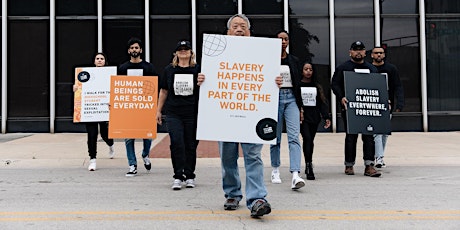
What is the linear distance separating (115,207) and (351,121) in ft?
12.3

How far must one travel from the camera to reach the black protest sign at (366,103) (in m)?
7.02

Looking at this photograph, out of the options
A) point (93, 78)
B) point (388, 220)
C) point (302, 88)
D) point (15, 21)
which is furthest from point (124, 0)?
point (388, 220)

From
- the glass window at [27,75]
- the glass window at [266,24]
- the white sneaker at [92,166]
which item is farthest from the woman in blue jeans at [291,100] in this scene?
the glass window at [27,75]

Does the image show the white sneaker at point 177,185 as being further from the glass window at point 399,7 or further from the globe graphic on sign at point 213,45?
the glass window at point 399,7

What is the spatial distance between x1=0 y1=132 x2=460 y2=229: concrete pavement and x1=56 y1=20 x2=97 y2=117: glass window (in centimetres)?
536

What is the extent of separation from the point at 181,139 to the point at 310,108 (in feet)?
6.84

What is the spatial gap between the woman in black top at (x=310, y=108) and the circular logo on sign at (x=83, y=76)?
12.3ft

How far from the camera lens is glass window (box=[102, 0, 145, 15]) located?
49.9 feet

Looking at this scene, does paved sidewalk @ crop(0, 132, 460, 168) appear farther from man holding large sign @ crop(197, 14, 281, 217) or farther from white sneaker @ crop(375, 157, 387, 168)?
man holding large sign @ crop(197, 14, 281, 217)

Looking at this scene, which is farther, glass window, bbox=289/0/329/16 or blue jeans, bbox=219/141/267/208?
glass window, bbox=289/0/329/16

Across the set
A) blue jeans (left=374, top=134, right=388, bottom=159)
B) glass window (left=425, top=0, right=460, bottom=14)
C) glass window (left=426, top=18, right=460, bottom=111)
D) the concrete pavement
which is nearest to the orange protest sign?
the concrete pavement

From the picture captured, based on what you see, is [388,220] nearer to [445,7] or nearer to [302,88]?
[302,88]

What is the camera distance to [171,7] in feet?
50.1

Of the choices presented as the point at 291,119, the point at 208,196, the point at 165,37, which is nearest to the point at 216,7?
the point at 165,37
